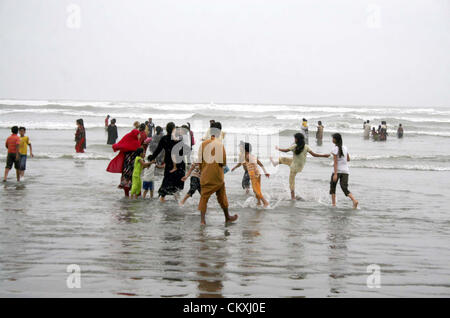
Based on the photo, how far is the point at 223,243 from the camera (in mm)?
7293

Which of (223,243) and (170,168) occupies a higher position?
(170,168)

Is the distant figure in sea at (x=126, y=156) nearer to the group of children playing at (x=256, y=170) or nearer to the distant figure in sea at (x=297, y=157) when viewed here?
the group of children playing at (x=256, y=170)

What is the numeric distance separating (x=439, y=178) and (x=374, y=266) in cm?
1192

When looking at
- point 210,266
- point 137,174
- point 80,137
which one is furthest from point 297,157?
point 80,137

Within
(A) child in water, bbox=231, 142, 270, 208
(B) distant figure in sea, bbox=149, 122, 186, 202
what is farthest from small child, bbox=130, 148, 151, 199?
(A) child in water, bbox=231, 142, 270, 208

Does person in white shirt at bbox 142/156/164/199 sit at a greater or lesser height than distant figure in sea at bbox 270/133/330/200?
lesser

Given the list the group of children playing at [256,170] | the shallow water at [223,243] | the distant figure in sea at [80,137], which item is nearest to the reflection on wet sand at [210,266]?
the shallow water at [223,243]

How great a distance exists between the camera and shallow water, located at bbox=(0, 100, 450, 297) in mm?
5367

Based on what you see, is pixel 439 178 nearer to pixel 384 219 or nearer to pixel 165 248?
pixel 384 219

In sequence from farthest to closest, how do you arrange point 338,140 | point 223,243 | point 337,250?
1. point 338,140
2. point 223,243
3. point 337,250

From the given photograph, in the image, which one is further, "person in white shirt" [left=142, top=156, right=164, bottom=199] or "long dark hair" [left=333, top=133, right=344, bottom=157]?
"person in white shirt" [left=142, top=156, right=164, bottom=199]

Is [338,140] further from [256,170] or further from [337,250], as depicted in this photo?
[337,250]

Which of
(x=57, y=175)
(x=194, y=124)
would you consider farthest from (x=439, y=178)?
(x=194, y=124)

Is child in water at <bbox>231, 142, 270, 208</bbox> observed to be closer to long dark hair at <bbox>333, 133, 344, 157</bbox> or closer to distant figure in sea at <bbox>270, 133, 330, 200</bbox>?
distant figure in sea at <bbox>270, 133, 330, 200</bbox>
